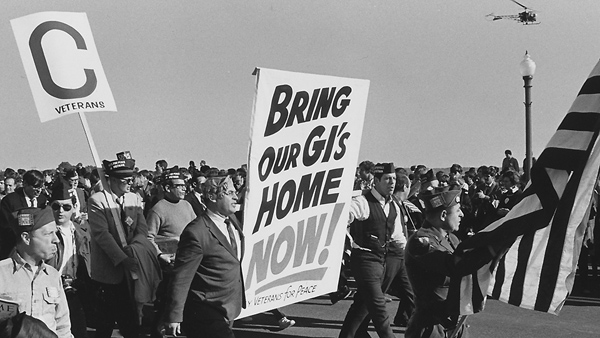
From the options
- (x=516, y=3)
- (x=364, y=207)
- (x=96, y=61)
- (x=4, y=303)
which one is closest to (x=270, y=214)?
(x=4, y=303)

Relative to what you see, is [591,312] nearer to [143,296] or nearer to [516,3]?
[143,296]

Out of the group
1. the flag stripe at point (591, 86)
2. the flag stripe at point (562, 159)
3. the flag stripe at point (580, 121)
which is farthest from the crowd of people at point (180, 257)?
the flag stripe at point (591, 86)

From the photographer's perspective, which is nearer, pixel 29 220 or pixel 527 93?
pixel 29 220

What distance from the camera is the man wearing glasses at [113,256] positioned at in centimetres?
711

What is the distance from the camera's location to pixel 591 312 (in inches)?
403

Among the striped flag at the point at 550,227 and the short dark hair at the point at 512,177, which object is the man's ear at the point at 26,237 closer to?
the striped flag at the point at 550,227

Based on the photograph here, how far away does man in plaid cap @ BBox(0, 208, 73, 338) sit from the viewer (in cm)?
427

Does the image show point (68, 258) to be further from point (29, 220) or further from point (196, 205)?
point (29, 220)

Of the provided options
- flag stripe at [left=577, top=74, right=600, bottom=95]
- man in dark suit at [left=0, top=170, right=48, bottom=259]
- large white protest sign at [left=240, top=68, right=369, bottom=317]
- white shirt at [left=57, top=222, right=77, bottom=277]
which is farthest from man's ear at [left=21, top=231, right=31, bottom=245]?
man in dark suit at [left=0, top=170, right=48, bottom=259]

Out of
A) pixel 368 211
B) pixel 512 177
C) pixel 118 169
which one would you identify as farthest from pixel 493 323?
pixel 118 169

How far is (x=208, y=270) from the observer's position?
551cm

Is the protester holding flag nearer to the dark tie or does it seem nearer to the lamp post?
the dark tie

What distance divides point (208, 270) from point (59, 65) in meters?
3.22

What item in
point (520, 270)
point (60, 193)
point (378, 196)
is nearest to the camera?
point (520, 270)
